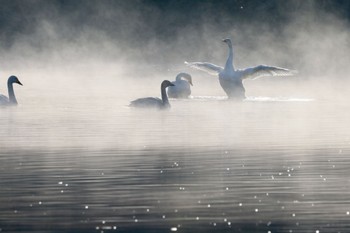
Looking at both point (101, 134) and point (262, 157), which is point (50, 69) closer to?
point (101, 134)

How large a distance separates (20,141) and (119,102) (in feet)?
42.1

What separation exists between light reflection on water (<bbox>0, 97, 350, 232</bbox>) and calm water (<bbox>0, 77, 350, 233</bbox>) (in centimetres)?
2

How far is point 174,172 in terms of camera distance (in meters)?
19.6

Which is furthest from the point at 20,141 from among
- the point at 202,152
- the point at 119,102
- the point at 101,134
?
the point at 119,102

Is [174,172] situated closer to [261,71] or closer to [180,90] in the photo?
[180,90]

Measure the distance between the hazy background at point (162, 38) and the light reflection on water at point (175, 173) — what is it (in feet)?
70.8

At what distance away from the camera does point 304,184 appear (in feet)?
60.4

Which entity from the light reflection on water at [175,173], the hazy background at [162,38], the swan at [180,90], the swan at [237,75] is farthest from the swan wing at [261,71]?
the hazy background at [162,38]

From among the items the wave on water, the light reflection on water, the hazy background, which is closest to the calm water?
the light reflection on water

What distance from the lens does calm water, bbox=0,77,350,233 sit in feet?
51.2

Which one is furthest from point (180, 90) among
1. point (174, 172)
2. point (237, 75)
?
point (174, 172)

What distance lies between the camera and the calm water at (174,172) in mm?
15594

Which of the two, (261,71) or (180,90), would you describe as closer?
(180,90)

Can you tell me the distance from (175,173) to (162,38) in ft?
183
